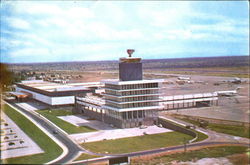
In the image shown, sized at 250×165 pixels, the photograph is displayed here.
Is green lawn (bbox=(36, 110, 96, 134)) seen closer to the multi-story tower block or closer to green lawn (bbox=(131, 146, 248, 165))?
the multi-story tower block

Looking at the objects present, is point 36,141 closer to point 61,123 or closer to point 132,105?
point 61,123

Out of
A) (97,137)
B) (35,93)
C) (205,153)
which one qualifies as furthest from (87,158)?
(35,93)

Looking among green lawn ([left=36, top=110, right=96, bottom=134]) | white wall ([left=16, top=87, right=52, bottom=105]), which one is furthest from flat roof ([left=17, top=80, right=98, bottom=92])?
green lawn ([left=36, top=110, right=96, bottom=134])

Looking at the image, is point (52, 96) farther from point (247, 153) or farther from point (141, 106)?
point (247, 153)

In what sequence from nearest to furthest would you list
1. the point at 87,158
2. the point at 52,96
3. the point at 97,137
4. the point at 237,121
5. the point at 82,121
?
the point at 87,158
the point at 97,137
the point at 237,121
the point at 82,121
the point at 52,96

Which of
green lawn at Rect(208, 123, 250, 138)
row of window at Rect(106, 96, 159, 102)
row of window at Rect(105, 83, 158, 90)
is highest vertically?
row of window at Rect(105, 83, 158, 90)

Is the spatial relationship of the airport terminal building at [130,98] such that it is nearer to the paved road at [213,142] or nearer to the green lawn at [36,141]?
the paved road at [213,142]

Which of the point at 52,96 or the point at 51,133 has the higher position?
the point at 52,96
